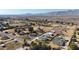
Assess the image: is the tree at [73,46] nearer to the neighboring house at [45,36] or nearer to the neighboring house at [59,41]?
the neighboring house at [59,41]

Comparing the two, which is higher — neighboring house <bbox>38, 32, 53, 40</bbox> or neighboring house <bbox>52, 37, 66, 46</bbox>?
neighboring house <bbox>38, 32, 53, 40</bbox>

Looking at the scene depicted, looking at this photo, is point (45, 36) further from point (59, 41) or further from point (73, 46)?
point (73, 46)

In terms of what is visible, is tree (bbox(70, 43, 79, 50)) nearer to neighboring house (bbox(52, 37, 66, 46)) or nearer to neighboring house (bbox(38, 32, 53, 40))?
neighboring house (bbox(52, 37, 66, 46))

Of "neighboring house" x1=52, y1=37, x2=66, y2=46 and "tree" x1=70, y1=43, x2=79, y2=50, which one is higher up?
"neighboring house" x1=52, y1=37, x2=66, y2=46

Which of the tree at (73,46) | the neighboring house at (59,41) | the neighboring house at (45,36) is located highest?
the neighboring house at (45,36)

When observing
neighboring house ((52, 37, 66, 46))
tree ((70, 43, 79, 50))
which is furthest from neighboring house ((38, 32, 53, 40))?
tree ((70, 43, 79, 50))

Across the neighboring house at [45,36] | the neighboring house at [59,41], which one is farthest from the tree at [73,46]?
the neighboring house at [45,36]

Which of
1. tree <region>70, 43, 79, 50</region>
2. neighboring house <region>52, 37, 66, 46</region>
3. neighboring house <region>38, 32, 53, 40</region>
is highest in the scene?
neighboring house <region>38, 32, 53, 40</region>

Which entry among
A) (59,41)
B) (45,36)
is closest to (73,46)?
(59,41)
